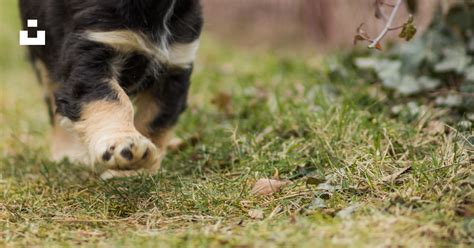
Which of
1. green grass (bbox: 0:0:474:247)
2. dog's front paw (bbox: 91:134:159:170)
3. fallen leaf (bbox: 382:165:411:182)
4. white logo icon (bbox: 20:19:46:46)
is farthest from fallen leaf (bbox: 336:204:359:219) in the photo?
white logo icon (bbox: 20:19:46:46)

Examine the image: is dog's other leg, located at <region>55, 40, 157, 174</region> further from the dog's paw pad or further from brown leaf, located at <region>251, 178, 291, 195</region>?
brown leaf, located at <region>251, 178, 291, 195</region>

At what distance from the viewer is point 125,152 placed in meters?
2.82

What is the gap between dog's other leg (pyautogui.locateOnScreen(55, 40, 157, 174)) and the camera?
118 inches

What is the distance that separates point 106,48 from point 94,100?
0.76ft

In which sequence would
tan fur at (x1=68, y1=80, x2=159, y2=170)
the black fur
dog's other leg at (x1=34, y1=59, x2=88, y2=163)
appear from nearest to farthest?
1. tan fur at (x1=68, y1=80, x2=159, y2=170)
2. the black fur
3. dog's other leg at (x1=34, y1=59, x2=88, y2=163)

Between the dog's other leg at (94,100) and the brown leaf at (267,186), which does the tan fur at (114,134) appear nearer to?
the dog's other leg at (94,100)

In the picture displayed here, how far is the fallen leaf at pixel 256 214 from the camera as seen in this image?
273cm

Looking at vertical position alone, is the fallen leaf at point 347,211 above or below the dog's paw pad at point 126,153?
below

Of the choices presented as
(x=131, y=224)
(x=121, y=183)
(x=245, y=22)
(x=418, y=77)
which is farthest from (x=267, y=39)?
(x=131, y=224)

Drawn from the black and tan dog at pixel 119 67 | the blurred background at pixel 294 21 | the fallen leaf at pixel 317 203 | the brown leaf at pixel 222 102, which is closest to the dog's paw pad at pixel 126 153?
the black and tan dog at pixel 119 67

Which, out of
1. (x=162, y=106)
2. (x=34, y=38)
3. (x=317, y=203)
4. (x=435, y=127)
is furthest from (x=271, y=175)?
(x=34, y=38)

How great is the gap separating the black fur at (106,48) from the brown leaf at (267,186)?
0.70 metres

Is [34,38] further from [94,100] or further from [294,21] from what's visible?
[294,21]

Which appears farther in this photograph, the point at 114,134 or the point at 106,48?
the point at 106,48
